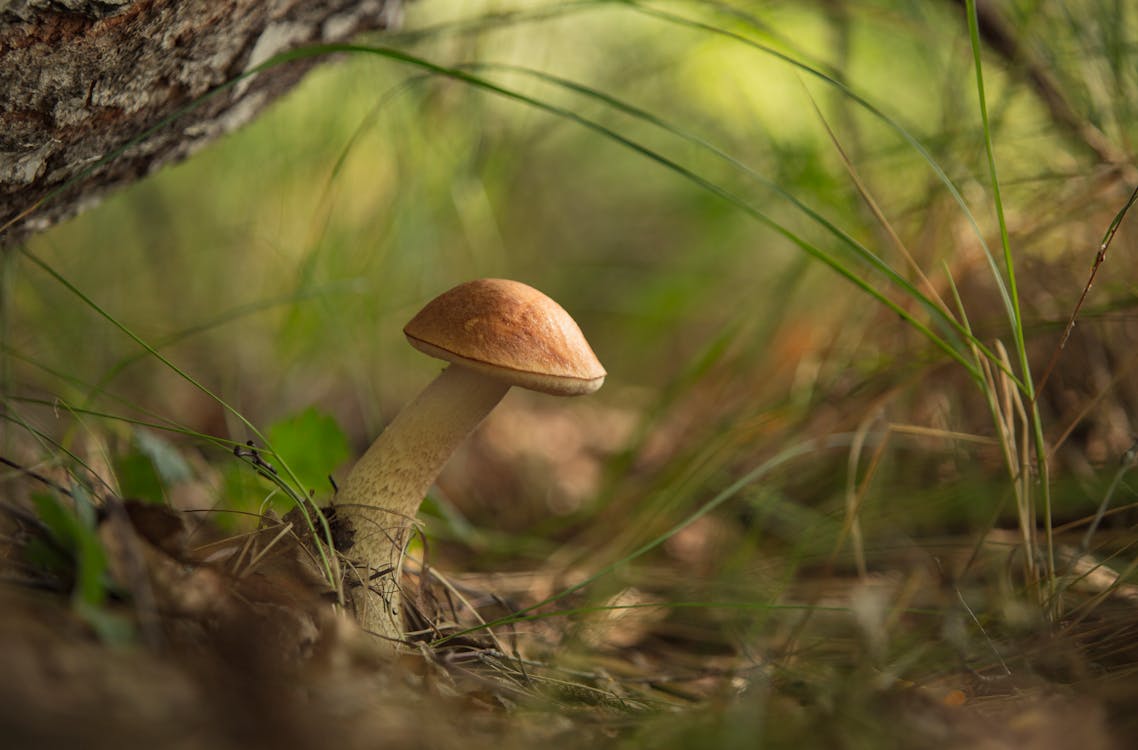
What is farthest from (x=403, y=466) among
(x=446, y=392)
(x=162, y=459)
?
(x=162, y=459)

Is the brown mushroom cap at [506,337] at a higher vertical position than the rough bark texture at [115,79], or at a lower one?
lower

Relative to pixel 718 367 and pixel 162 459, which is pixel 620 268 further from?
pixel 162 459

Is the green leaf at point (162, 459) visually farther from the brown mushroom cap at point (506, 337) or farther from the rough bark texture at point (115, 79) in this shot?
the brown mushroom cap at point (506, 337)

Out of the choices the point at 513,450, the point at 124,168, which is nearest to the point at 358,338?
the point at 513,450

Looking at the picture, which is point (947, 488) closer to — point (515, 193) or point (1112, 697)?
point (1112, 697)

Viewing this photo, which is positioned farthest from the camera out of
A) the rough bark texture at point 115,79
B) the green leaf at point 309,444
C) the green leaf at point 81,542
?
the green leaf at point 309,444

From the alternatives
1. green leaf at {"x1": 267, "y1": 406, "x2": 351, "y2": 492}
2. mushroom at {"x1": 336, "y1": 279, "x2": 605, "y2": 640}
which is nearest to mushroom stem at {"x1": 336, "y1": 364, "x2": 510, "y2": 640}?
mushroom at {"x1": 336, "y1": 279, "x2": 605, "y2": 640}

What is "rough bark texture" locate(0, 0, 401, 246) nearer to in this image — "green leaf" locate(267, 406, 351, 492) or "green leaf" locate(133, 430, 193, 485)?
"green leaf" locate(133, 430, 193, 485)

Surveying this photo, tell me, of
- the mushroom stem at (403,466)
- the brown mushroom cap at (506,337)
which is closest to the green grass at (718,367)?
the mushroom stem at (403,466)
